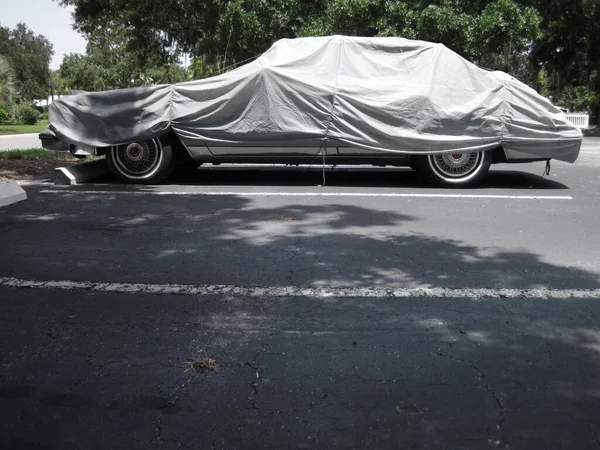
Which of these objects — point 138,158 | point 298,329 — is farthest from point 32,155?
point 298,329

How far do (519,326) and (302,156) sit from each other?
18.9 ft

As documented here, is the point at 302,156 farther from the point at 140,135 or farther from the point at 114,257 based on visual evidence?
the point at 114,257

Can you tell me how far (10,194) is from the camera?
7902mm

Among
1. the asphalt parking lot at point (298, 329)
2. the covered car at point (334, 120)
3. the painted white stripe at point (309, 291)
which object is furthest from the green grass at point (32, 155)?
the painted white stripe at point (309, 291)

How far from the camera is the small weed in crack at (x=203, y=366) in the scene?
10.8ft

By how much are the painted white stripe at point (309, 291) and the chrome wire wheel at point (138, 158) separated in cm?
476

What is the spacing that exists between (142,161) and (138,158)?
7cm

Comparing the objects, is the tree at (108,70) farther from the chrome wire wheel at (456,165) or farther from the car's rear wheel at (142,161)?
the chrome wire wheel at (456,165)

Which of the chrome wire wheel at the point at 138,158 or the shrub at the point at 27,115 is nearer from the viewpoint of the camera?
the chrome wire wheel at the point at 138,158

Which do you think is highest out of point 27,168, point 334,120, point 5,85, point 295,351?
point 5,85

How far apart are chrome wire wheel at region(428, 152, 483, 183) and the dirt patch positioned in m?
6.06

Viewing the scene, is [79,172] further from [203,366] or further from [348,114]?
[203,366]

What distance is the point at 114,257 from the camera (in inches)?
215

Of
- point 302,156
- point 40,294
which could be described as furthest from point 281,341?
point 302,156
